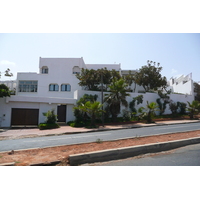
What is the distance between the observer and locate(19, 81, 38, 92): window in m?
29.0

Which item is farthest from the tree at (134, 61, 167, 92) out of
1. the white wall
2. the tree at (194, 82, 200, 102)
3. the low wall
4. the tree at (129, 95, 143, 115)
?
the white wall

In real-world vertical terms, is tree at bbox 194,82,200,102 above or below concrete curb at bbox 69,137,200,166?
above

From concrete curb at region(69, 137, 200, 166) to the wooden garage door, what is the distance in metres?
15.6

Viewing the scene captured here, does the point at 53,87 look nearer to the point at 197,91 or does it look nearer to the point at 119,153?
the point at 119,153

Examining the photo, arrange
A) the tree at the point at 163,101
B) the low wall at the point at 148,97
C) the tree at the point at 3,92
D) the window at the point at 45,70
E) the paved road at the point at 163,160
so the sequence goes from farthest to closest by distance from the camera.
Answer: the window at the point at 45,70 < the tree at the point at 163,101 < the low wall at the point at 148,97 < the tree at the point at 3,92 < the paved road at the point at 163,160

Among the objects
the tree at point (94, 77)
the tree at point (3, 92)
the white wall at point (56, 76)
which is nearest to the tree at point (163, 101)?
the tree at point (94, 77)

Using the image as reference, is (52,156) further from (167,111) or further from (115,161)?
(167,111)

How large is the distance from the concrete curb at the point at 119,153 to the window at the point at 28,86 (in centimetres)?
2678

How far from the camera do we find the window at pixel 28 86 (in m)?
29.0

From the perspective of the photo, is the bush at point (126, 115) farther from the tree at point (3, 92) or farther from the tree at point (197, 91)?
the tree at point (197, 91)

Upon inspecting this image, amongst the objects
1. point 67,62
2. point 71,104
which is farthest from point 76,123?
point 67,62

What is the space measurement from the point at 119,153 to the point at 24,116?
1637 cm

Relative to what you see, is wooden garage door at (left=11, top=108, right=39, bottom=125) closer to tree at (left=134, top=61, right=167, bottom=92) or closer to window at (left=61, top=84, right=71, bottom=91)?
window at (left=61, top=84, right=71, bottom=91)
